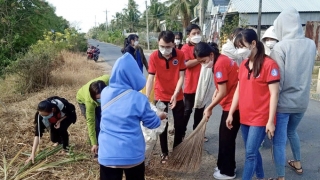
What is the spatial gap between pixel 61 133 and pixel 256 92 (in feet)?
8.06

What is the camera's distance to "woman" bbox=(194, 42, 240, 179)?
9.68 ft

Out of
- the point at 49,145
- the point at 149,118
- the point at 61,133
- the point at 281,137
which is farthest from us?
the point at 49,145

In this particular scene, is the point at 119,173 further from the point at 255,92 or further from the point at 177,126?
the point at 177,126

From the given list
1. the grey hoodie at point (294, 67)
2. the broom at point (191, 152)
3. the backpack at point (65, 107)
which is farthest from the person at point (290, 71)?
the backpack at point (65, 107)

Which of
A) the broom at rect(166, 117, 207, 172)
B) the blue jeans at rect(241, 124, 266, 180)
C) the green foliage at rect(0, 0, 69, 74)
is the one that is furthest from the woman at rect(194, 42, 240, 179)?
the green foliage at rect(0, 0, 69, 74)

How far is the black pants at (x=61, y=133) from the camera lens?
3.77 metres

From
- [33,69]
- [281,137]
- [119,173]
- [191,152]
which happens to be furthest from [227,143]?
[33,69]

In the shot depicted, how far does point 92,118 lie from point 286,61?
191 centimetres

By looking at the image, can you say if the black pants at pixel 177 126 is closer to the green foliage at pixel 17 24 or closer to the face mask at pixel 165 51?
the face mask at pixel 165 51

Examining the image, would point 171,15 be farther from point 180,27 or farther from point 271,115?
point 271,115

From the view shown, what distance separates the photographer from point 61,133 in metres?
3.83

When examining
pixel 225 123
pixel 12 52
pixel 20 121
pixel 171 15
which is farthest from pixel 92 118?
pixel 171 15

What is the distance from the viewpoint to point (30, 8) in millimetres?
10883

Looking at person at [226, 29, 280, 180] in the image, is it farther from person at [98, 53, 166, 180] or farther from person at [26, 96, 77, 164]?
person at [26, 96, 77, 164]
